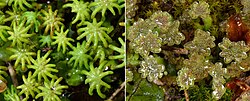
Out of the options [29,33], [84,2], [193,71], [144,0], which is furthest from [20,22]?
[193,71]

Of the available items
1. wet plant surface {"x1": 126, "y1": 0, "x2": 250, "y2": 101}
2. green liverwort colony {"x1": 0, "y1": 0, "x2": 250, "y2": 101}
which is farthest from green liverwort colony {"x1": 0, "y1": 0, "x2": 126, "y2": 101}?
wet plant surface {"x1": 126, "y1": 0, "x2": 250, "y2": 101}

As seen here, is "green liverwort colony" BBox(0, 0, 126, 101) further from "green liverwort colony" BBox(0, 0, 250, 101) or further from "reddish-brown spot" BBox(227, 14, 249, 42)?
"reddish-brown spot" BBox(227, 14, 249, 42)

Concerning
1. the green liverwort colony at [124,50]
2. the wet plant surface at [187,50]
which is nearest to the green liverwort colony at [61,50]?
the green liverwort colony at [124,50]

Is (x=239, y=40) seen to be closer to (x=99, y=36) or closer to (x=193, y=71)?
(x=193, y=71)

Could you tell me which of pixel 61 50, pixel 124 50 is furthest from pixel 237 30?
pixel 61 50

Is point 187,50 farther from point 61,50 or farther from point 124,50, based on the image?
point 61,50

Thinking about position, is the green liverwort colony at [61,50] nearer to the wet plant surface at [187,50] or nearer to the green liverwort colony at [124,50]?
the green liverwort colony at [124,50]

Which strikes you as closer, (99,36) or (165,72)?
(165,72)
